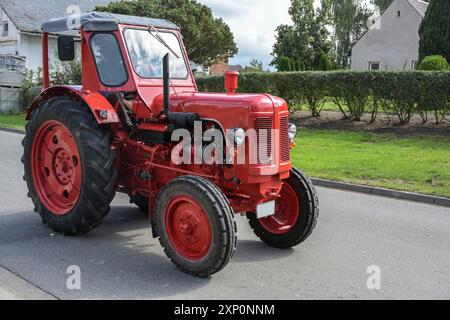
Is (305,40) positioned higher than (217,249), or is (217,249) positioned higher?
(305,40)

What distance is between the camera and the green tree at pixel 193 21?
34219 millimetres

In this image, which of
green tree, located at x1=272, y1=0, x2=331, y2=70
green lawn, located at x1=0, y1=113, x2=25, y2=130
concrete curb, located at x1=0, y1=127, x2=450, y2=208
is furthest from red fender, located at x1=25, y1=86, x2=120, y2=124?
green tree, located at x1=272, y1=0, x2=331, y2=70

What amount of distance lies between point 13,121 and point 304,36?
29871mm

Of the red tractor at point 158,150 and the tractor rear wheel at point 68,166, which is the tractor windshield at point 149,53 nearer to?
the red tractor at point 158,150

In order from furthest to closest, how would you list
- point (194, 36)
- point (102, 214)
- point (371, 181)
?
point (194, 36)
point (371, 181)
point (102, 214)

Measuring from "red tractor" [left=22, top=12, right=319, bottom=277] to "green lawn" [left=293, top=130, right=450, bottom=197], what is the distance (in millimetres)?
4414

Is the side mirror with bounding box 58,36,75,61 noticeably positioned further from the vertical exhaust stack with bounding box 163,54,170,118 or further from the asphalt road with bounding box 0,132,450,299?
the asphalt road with bounding box 0,132,450,299

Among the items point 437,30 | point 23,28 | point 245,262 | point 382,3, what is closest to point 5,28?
point 23,28

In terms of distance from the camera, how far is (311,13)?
47406 millimetres

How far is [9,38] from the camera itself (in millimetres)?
38750
